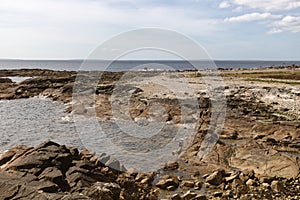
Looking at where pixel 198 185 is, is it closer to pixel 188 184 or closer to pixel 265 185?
pixel 188 184

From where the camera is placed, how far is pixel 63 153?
1591 cm

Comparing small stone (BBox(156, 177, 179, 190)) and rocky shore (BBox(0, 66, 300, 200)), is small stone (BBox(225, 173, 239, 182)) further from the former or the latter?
small stone (BBox(156, 177, 179, 190))

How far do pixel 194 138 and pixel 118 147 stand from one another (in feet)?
18.4

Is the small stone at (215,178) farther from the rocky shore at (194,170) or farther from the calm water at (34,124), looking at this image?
the calm water at (34,124)

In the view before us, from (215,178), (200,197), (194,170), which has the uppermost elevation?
(215,178)

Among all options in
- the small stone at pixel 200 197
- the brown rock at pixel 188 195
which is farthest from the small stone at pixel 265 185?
the brown rock at pixel 188 195

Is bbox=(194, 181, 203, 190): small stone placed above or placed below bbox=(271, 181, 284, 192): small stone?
below

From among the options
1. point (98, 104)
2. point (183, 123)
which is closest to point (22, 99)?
point (98, 104)

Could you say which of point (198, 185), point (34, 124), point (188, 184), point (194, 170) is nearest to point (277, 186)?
point (198, 185)

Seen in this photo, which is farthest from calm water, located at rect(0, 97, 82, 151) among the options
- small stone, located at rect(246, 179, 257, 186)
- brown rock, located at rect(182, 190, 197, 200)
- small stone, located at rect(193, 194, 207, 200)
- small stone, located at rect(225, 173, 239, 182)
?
small stone, located at rect(246, 179, 257, 186)

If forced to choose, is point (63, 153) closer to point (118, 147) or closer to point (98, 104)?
point (118, 147)

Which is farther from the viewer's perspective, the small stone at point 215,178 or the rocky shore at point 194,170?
the small stone at point 215,178

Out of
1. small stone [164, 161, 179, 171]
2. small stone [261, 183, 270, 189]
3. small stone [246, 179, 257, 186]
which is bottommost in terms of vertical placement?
small stone [164, 161, 179, 171]

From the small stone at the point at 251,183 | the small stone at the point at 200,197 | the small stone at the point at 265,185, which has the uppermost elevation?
the small stone at the point at 251,183
